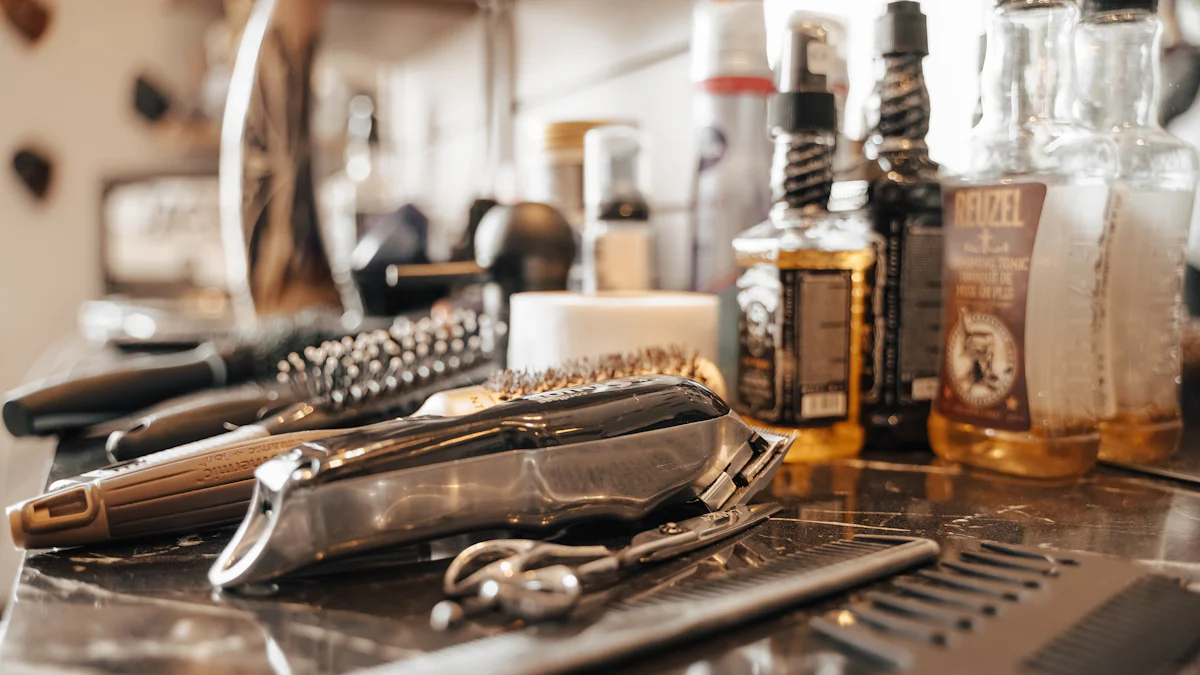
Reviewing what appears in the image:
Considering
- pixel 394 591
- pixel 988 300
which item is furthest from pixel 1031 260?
pixel 394 591

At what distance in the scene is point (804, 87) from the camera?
482 mm

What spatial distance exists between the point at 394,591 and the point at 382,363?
281mm

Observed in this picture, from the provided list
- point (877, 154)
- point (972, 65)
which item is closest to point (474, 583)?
point (877, 154)

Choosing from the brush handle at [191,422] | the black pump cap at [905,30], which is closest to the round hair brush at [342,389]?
the brush handle at [191,422]

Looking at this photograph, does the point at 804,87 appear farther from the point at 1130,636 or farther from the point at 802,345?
the point at 1130,636

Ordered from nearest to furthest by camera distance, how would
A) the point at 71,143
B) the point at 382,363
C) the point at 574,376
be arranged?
1. the point at 574,376
2. the point at 382,363
3. the point at 71,143

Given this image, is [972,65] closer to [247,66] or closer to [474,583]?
[474,583]

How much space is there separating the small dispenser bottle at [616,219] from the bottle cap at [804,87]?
0.23 m

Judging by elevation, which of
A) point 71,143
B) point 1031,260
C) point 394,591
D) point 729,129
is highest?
point 71,143

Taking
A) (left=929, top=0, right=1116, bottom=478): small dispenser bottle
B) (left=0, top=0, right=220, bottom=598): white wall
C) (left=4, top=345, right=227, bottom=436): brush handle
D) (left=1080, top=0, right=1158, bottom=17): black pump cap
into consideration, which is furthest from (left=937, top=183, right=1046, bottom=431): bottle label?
(left=0, top=0, right=220, bottom=598): white wall

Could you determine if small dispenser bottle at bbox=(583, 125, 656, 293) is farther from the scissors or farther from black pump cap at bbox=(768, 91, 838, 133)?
the scissors

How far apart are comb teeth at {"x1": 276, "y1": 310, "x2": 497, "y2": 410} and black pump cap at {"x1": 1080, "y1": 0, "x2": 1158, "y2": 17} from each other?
1.35 ft

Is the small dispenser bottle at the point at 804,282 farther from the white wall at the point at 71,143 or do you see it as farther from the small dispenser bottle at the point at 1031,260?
the white wall at the point at 71,143

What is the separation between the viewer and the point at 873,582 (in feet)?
0.95
